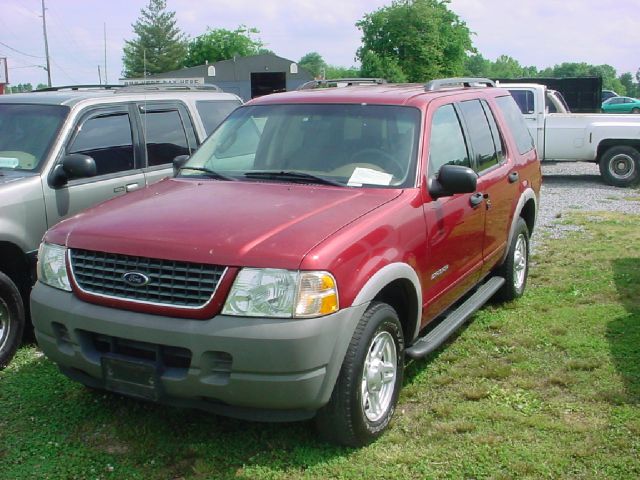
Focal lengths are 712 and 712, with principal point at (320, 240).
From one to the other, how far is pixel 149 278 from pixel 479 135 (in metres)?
3.08

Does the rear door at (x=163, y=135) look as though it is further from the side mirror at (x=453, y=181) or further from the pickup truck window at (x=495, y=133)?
the side mirror at (x=453, y=181)

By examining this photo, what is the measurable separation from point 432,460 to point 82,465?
5.97 ft

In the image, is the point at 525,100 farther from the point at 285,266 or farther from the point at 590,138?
the point at 285,266

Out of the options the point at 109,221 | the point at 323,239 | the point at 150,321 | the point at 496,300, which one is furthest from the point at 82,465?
the point at 496,300

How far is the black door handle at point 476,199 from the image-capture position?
4.95m

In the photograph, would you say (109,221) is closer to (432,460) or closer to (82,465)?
(82,465)

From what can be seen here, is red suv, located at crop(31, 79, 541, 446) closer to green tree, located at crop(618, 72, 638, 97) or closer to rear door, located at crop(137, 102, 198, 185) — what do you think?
rear door, located at crop(137, 102, 198, 185)

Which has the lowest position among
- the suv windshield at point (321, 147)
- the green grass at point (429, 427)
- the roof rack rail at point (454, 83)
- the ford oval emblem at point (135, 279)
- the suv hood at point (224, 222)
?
the green grass at point (429, 427)

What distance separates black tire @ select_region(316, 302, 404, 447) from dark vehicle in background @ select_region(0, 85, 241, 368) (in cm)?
262

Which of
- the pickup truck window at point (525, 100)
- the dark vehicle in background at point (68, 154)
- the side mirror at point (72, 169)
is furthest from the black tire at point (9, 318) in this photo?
the pickup truck window at point (525, 100)

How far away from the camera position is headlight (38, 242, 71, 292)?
12.4 feet

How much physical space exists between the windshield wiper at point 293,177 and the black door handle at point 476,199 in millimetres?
1122

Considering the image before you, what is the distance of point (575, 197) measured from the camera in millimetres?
13180

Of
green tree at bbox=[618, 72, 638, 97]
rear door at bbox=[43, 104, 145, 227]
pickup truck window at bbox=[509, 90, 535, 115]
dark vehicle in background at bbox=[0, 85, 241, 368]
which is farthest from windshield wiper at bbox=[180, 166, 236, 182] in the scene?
green tree at bbox=[618, 72, 638, 97]
